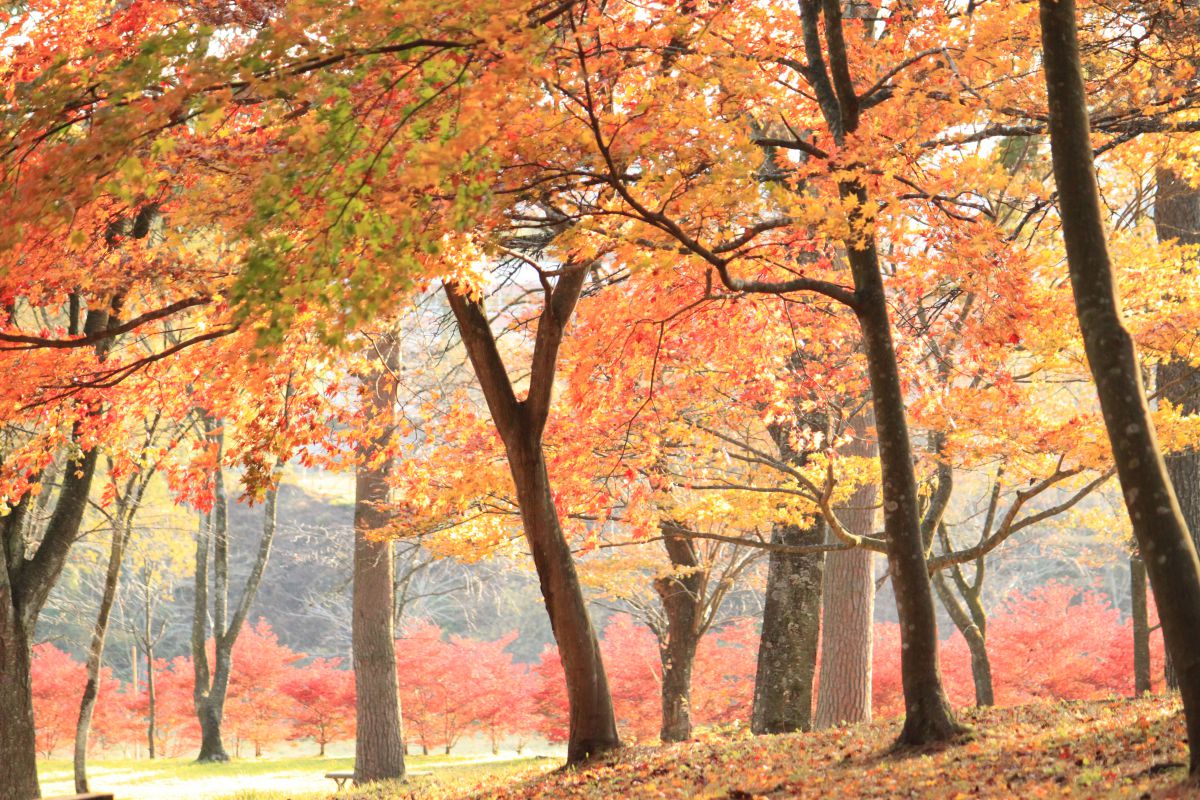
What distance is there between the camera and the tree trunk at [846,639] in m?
11.3

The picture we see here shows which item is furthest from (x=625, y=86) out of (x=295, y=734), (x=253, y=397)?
(x=295, y=734)

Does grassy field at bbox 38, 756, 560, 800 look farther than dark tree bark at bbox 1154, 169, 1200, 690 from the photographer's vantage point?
Yes

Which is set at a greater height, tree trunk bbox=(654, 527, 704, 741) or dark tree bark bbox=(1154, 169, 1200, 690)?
dark tree bark bbox=(1154, 169, 1200, 690)

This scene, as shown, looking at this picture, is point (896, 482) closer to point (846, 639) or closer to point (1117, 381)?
point (1117, 381)

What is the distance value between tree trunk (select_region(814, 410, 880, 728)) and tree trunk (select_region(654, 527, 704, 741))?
200cm

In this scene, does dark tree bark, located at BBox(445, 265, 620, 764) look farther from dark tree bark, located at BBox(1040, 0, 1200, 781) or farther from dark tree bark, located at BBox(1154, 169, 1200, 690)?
dark tree bark, located at BBox(1154, 169, 1200, 690)

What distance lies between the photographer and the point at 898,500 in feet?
21.2

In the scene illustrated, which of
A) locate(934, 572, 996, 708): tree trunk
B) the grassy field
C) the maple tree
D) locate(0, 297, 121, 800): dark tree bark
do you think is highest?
locate(0, 297, 121, 800): dark tree bark

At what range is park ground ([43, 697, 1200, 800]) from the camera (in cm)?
490

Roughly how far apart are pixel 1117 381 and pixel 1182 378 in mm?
4956

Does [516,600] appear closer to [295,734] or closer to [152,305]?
[295,734]

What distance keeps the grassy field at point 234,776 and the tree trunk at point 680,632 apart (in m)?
1.60

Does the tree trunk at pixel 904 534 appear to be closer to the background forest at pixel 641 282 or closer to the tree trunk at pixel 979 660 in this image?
the background forest at pixel 641 282

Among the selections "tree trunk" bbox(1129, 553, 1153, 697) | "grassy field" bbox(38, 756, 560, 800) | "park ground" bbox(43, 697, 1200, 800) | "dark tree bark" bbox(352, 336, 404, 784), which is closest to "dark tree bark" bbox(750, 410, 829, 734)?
"park ground" bbox(43, 697, 1200, 800)
